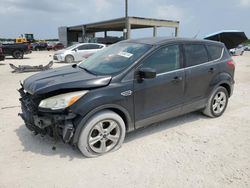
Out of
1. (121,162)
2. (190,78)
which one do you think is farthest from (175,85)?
(121,162)

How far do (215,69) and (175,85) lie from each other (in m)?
1.15

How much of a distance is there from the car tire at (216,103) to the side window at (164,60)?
1225mm

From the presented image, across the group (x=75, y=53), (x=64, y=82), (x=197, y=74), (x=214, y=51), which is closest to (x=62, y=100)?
(x=64, y=82)

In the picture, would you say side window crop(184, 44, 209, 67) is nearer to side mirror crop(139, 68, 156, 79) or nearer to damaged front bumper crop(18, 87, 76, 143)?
side mirror crop(139, 68, 156, 79)

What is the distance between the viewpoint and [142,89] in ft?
10.7

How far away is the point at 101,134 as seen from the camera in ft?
10.1

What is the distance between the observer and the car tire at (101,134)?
2.91 metres

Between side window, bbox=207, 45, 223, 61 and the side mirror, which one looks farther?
side window, bbox=207, 45, 223, 61

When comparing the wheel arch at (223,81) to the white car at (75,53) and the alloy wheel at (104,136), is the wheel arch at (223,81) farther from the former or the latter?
the white car at (75,53)

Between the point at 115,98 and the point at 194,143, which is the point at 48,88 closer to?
the point at 115,98

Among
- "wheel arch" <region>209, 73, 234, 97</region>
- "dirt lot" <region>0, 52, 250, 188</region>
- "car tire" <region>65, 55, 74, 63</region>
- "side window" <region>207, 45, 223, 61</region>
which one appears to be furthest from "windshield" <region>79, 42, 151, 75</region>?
"car tire" <region>65, 55, 74, 63</region>

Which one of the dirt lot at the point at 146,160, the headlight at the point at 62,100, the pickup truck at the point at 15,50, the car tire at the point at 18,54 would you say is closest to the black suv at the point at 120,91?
the headlight at the point at 62,100

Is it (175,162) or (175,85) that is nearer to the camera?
(175,162)

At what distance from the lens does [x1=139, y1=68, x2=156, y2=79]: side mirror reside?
306 cm
